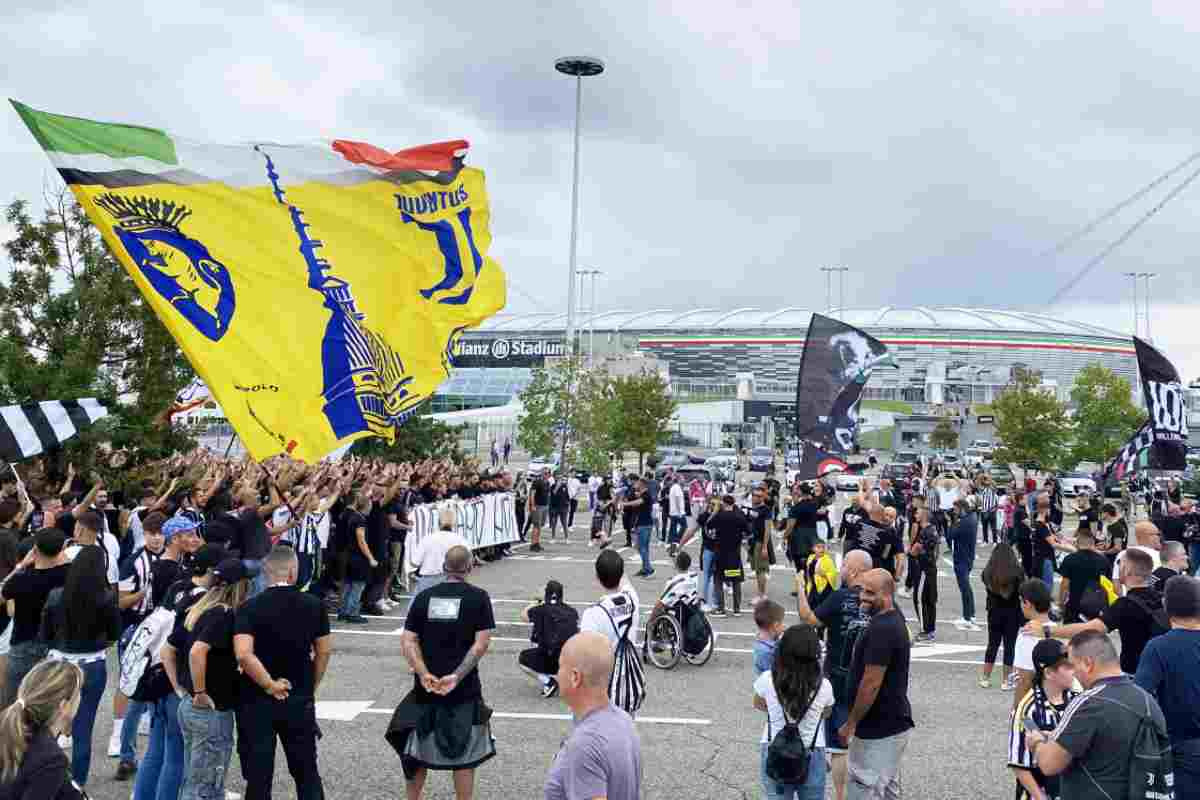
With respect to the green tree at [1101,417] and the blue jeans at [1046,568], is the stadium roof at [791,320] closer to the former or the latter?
the green tree at [1101,417]

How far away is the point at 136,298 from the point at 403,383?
729cm

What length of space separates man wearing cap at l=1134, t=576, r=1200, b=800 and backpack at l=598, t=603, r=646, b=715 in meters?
2.83

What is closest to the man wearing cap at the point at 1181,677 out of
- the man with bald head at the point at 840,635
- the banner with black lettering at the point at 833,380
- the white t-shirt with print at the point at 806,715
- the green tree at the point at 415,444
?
the white t-shirt with print at the point at 806,715

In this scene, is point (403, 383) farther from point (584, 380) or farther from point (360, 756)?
point (584, 380)

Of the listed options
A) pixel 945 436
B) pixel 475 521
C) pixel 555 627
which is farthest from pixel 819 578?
pixel 945 436

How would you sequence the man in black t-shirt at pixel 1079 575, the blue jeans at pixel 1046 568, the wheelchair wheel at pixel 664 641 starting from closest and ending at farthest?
the man in black t-shirt at pixel 1079 575 < the wheelchair wheel at pixel 664 641 < the blue jeans at pixel 1046 568

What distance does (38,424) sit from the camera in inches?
423

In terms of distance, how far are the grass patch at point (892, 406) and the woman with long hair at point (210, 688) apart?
367 ft

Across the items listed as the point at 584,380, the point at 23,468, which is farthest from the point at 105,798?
the point at 584,380

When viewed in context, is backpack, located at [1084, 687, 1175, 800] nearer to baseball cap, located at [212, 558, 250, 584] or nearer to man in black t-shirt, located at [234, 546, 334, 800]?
man in black t-shirt, located at [234, 546, 334, 800]

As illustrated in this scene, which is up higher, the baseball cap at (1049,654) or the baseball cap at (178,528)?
the baseball cap at (178,528)

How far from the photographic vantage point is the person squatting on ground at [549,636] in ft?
31.9

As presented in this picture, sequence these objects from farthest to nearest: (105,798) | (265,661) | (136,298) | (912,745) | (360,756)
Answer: (136,298)
(912,745)
(360,756)
(105,798)
(265,661)

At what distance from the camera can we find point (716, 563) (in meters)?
14.5
